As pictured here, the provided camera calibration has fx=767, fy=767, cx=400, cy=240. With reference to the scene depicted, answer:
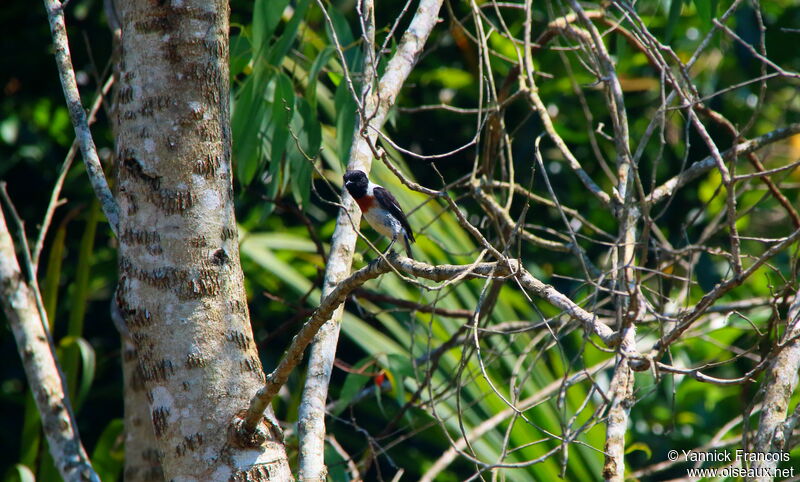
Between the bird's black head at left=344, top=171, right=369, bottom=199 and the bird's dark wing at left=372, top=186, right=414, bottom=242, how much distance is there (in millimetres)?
234

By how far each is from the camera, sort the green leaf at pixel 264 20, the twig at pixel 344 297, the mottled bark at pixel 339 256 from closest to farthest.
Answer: the twig at pixel 344 297 → the mottled bark at pixel 339 256 → the green leaf at pixel 264 20

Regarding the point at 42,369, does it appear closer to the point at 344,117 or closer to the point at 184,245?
the point at 184,245

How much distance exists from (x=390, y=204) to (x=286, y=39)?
0.85 meters

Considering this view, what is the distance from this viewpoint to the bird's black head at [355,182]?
8.89ft

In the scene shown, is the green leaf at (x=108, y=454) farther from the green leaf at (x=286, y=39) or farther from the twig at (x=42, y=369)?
the green leaf at (x=286, y=39)

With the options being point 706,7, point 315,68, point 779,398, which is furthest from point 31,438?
point 706,7

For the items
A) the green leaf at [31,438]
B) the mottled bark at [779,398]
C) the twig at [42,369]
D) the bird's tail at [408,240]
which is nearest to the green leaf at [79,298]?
the green leaf at [31,438]

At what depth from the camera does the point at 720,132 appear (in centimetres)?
541

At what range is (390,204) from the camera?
3381 mm

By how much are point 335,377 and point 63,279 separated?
6.46ft

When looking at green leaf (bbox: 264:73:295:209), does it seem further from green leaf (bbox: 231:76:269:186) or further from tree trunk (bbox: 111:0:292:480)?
tree trunk (bbox: 111:0:292:480)

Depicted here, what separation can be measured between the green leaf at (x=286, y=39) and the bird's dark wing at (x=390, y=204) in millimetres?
754

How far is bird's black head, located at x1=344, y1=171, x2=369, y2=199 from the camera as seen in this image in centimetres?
271

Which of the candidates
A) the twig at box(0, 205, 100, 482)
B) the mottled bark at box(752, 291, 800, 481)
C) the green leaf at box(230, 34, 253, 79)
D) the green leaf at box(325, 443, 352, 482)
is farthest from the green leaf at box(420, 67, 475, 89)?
the mottled bark at box(752, 291, 800, 481)
